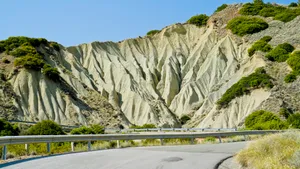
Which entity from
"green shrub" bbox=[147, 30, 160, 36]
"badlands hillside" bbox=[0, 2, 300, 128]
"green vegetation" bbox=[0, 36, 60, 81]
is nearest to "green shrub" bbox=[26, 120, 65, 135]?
"badlands hillside" bbox=[0, 2, 300, 128]

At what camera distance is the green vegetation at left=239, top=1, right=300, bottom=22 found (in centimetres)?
7914

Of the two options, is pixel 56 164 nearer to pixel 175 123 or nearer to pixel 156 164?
pixel 156 164

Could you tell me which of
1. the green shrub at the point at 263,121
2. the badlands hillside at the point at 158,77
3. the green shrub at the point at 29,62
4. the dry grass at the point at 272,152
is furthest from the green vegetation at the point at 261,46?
the dry grass at the point at 272,152

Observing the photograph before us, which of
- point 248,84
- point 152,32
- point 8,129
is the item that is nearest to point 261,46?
point 248,84

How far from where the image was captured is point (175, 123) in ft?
223

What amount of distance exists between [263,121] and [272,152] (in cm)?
3840

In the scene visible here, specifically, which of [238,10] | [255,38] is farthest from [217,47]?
[238,10]

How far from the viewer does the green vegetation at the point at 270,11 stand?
79.1 meters

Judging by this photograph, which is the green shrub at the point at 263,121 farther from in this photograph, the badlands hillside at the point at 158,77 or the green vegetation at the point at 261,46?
the green vegetation at the point at 261,46

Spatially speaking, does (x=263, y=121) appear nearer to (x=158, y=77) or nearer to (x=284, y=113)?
(x=284, y=113)

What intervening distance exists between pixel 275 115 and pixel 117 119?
80.2ft

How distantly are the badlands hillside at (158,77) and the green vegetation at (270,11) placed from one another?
0.83m

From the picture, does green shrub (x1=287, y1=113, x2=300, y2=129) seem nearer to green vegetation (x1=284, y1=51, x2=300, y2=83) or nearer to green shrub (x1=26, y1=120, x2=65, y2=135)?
green vegetation (x1=284, y1=51, x2=300, y2=83)

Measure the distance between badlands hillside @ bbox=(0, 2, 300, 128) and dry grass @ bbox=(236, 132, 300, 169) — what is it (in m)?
41.8
